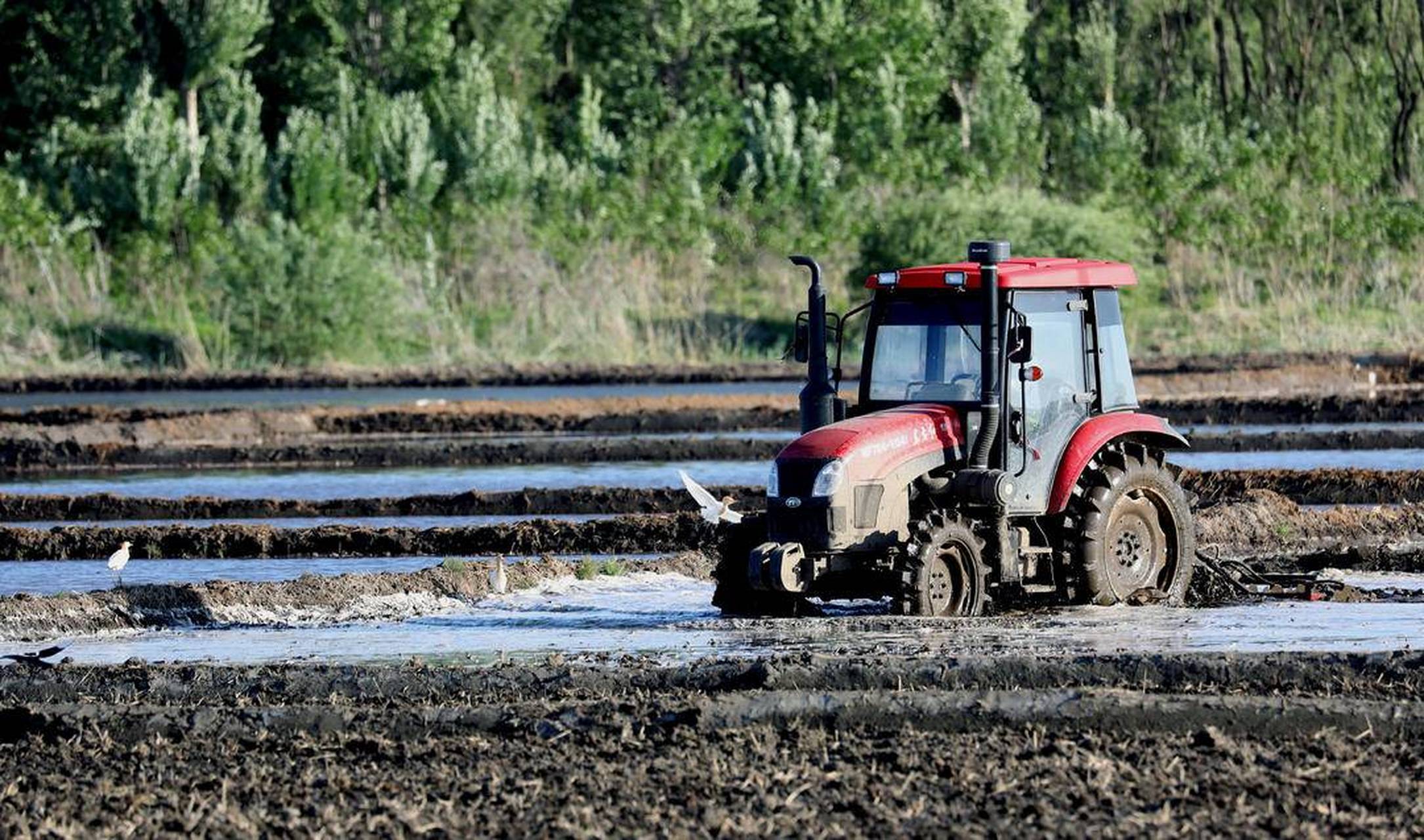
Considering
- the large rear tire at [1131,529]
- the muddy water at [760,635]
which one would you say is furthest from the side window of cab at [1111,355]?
the muddy water at [760,635]

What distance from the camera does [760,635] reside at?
1239 centimetres

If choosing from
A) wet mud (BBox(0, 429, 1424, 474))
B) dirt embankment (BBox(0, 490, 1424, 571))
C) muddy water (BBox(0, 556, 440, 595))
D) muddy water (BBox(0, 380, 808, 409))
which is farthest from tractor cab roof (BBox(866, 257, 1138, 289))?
muddy water (BBox(0, 380, 808, 409))

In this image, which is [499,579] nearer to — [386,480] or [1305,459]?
[386,480]

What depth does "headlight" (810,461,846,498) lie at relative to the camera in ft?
39.8

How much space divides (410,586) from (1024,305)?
4673 mm

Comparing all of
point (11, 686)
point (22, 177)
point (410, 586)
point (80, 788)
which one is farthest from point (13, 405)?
point (80, 788)

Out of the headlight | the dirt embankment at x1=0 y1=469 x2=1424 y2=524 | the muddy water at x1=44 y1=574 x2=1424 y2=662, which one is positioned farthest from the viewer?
the dirt embankment at x1=0 y1=469 x2=1424 y2=524

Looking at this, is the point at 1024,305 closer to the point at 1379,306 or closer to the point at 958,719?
the point at 958,719

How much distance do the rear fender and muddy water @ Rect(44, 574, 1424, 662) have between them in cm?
73

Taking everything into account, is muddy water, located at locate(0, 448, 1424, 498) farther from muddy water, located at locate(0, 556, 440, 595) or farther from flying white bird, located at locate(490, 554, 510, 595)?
flying white bird, located at locate(490, 554, 510, 595)

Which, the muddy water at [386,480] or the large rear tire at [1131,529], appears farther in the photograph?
the muddy water at [386,480]

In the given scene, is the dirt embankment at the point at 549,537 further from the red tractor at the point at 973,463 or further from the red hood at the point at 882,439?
the red hood at the point at 882,439

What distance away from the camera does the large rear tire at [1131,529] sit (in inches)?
514

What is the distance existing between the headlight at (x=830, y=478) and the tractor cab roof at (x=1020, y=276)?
1132 mm
